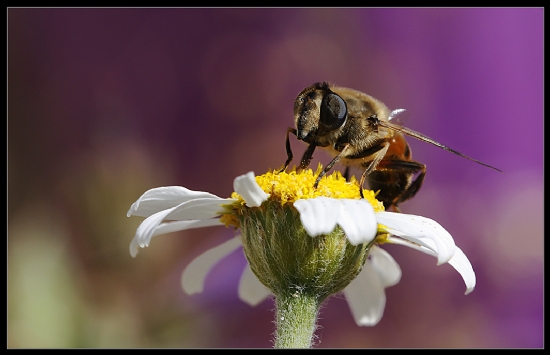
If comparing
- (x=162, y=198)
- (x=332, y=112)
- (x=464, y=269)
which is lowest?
(x=464, y=269)

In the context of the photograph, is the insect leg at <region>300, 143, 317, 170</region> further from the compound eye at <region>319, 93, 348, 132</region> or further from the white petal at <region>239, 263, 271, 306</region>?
the white petal at <region>239, 263, 271, 306</region>

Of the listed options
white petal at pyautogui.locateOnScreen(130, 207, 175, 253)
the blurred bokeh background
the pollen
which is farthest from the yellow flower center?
the blurred bokeh background

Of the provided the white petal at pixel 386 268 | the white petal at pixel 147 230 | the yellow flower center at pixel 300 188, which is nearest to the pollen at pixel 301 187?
the yellow flower center at pixel 300 188

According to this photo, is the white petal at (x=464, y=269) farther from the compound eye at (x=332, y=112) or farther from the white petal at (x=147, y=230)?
the white petal at (x=147, y=230)

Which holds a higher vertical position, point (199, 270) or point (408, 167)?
point (408, 167)

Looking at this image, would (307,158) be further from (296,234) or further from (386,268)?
(386,268)

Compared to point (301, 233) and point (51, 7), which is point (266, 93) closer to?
point (51, 7)

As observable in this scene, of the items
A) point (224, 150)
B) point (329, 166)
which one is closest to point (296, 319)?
point (329, 166)
